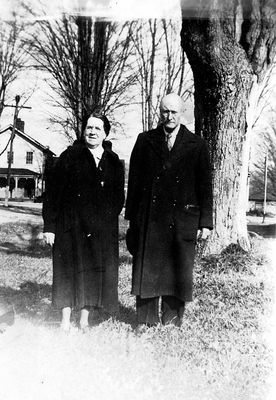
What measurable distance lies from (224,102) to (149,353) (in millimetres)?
3764

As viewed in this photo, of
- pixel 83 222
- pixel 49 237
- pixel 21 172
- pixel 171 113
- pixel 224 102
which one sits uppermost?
pixel 21 172

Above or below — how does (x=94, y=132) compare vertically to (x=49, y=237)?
above

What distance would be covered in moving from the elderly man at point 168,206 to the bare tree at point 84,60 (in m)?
10.4

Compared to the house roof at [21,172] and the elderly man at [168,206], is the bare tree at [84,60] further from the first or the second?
the house roof at [21,172]

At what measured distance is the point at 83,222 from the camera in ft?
→ 12.1

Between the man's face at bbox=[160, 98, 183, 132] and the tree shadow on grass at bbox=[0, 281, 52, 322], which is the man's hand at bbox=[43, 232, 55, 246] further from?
the man's face at bbox=[160, 98, 183, 132]

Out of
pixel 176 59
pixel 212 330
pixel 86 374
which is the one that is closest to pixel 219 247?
pixel 212 330

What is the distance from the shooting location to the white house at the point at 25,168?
166 feet

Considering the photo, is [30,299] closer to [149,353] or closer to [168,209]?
[149,353]

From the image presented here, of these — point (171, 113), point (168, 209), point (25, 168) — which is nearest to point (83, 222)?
point (168, 209)

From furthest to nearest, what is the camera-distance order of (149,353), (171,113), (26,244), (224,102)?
(26,244)
(224,102)
(171,113)
(149,353)

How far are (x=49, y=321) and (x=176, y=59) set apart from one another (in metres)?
12.8

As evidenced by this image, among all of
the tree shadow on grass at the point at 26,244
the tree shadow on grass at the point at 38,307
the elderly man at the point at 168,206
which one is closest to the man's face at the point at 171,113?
the elderly man at the point at 168,206

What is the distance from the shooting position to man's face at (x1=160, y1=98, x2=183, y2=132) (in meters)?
3.48
